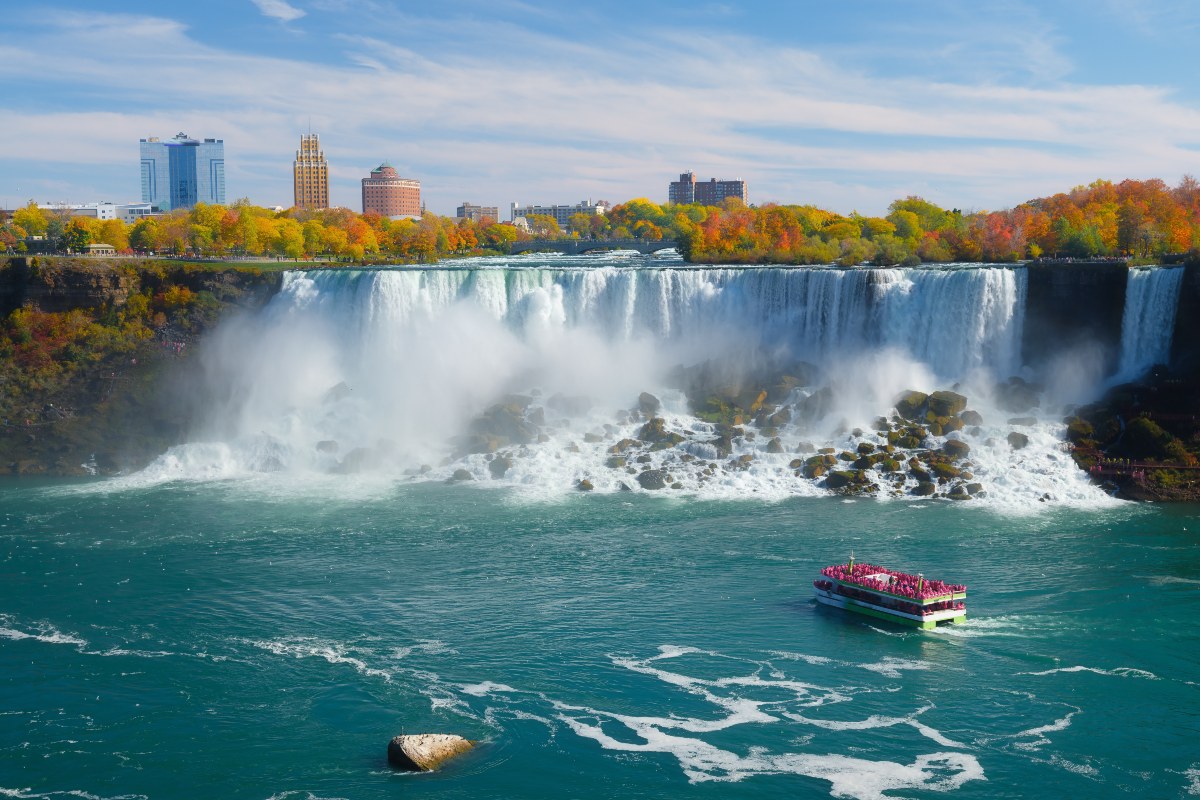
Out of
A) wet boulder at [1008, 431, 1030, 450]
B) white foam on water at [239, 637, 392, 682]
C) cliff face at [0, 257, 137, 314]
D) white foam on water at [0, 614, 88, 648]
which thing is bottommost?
white foam on water at [0, 614, 88, 648]

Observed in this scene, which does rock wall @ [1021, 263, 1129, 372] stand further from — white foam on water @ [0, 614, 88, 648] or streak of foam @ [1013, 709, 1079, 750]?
white foam on water @ [0, 614, 88, 648]

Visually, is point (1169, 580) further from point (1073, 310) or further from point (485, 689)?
point (1073, 310)

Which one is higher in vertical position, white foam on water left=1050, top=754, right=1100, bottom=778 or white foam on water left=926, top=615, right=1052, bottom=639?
white foam on water left=926, top=615, right=1052, bottom=639

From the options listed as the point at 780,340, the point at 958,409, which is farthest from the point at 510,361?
the point at 958,409

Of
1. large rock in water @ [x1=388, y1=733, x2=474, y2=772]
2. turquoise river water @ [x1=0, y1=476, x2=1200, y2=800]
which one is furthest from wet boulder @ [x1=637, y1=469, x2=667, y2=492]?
large rock in water @ [x1=388, y1=733, x2=474, y2=772]

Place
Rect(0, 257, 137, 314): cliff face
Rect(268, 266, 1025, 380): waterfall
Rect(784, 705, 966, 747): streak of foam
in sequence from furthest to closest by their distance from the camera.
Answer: Rect(0, 257, 137, 314): cliff face, Rect(268, 266, 1025, 380): waterfall, Rect(784, 705, 966, 747): streak of foam

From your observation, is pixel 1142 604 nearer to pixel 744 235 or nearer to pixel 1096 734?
pixel 1096 734

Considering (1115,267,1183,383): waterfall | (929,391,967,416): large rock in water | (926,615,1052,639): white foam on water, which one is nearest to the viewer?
(926,615,1052,639): white foam on water
